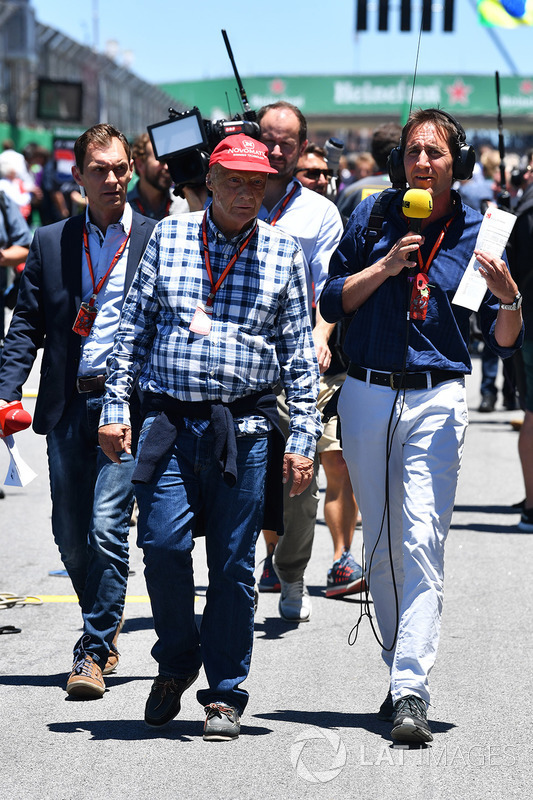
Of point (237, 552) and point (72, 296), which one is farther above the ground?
point (72, 296)

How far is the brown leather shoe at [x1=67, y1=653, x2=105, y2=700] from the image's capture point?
5348mm

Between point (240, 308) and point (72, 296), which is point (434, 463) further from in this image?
point (72, 296)

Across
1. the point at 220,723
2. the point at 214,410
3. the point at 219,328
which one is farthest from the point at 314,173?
the point at 220,723

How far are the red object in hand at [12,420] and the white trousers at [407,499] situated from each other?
4.19ft

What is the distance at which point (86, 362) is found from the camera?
18.4ft

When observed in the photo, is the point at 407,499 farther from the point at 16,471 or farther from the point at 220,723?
the point at 16,471

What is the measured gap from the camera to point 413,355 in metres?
5.04

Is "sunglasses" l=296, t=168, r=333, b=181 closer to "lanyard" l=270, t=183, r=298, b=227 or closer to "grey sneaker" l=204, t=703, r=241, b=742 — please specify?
"lanyard" l=270, t=183, r=298, b=227

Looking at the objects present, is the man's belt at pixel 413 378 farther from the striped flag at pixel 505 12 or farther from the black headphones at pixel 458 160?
the striped flag at pixel 505 12

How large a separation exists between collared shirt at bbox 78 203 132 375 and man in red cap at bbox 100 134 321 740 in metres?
0.57

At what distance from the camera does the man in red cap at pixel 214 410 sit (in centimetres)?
484

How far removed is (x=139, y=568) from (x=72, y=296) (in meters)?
2.61

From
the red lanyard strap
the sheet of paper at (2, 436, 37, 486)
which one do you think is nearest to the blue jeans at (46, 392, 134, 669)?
the sheet of paper at (2, 436, 37, 486)

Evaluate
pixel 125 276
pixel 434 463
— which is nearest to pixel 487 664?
pixel 434 463
